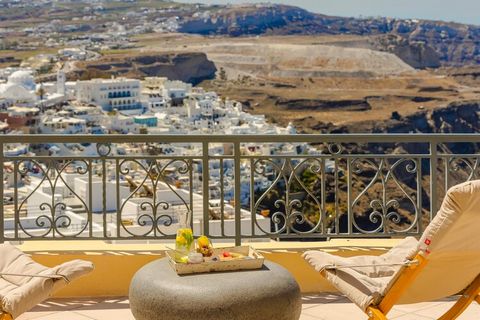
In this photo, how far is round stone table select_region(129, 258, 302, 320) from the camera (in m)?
2.70

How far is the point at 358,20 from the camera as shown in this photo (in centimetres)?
14425

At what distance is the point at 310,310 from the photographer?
3.89 meters

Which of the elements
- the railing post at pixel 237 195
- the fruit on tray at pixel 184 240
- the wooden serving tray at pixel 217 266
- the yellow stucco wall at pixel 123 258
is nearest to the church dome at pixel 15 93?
the yellow stucco wall at pixel 123 258

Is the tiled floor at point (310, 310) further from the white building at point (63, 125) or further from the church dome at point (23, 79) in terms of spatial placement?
the church dome at point (23, 79)

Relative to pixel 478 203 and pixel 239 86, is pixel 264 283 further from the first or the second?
pixel 239 86

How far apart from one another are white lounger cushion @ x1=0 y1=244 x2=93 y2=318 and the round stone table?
0.81 ft

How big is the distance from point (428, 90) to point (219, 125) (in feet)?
99.3

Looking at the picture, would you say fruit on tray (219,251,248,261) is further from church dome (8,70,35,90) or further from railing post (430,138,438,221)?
church dome (8,70,35,90)

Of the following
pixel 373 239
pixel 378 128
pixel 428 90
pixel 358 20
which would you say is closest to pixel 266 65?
pixel 428 90

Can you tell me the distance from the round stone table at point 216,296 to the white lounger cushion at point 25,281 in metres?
0.25

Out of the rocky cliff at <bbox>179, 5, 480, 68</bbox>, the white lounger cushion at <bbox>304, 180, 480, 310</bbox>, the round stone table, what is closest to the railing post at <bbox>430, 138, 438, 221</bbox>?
the white lounger cushion at <bbox>304, 180, 480, 310</bbox>

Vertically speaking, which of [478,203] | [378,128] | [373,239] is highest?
[478,203]

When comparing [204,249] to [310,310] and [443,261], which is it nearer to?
[443,261]

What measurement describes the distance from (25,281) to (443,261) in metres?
1.49
